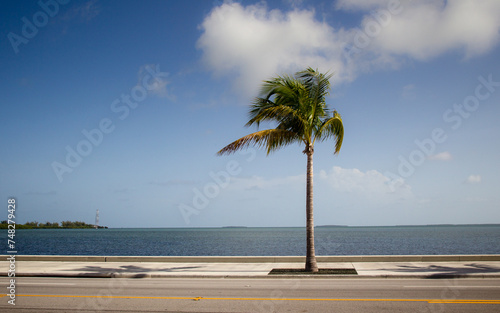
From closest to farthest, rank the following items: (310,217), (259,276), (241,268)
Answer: (259,276) → (310,217) → (241,268)

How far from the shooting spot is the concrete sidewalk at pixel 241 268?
47.6 feet

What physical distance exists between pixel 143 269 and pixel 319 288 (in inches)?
351

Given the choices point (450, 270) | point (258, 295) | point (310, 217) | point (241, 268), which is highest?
point (310, 217)

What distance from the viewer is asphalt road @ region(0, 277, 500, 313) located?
9.05m

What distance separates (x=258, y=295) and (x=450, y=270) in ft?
28.7

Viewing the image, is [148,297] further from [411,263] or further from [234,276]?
[411,263]

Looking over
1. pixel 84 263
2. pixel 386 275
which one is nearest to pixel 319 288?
pixel 386 275

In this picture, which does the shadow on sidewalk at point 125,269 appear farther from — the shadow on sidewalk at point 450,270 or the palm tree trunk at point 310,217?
the shadow on sidewalk at point 450,270

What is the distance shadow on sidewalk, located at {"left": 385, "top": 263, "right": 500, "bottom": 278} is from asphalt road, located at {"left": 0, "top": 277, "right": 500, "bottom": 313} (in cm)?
77

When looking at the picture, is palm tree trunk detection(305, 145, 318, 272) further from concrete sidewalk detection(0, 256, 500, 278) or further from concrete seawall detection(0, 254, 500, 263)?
concrete seawall detection(0, 254, 500, 263)

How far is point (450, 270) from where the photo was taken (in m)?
14.9

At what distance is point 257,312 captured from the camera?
28.3ft

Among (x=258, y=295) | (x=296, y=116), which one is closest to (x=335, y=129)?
(x=296, y=116)

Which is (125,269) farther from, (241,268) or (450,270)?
(450,270)
